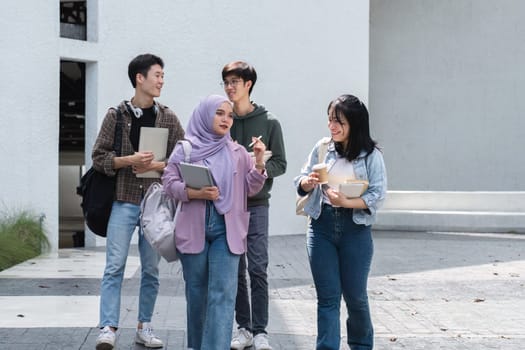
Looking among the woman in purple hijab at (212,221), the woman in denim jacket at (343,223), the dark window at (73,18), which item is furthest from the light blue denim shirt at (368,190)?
the dark window at (73,18)

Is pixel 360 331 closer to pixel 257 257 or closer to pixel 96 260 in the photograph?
pixel 257 257

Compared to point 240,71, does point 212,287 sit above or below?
below

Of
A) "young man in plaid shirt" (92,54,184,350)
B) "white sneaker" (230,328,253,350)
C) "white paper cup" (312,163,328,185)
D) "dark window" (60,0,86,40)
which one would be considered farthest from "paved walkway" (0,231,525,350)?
"dark window" (60,0,86,40)

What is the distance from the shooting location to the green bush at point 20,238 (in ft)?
41.0

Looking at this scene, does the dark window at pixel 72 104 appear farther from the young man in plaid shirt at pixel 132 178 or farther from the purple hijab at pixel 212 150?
the purple hijab at pixel 212 150

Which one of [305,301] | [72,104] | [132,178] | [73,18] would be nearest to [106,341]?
[132,178]

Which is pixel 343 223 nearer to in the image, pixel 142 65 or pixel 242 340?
pixel 242 340

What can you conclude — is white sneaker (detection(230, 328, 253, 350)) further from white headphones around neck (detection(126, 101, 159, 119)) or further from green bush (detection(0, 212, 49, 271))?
green bush (detection(0, 212, 49, 271))

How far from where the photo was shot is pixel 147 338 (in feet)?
21.6

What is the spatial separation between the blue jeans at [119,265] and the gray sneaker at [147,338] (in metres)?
0.06

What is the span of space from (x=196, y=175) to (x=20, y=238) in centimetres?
893

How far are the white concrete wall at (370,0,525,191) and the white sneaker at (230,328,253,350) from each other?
19340 mm

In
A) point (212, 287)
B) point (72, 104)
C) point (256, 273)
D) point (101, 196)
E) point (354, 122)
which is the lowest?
point (256, 273)

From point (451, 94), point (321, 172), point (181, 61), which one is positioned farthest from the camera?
point (451, 94)
